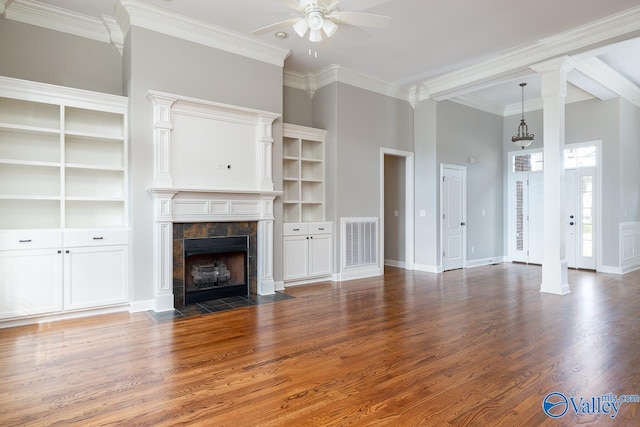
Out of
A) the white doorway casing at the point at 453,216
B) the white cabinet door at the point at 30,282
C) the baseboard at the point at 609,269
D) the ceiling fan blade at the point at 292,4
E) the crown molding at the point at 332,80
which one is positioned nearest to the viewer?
the ceiling fan blade at the point at 292,4

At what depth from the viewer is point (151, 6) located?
13.9ft

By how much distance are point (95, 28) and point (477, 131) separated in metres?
6.99

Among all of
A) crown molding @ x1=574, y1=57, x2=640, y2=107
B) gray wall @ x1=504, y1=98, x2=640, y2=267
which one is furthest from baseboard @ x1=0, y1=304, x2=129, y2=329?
gray wall @ x1=504, y1=98, x2=640, y2=267

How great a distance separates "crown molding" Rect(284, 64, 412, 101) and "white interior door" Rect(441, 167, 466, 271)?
80.1 inches

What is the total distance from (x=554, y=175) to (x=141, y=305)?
5.70 metres

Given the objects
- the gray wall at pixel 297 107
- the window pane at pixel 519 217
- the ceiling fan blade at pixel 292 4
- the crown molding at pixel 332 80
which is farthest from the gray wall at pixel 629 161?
the ceiling fan blade at pixel 292 4

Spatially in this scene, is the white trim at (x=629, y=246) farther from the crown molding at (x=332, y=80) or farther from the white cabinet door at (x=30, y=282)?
the white cabinet door at (x=30, y=282)

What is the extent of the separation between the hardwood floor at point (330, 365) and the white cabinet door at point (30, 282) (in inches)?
9.1

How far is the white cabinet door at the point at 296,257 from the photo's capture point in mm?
5711

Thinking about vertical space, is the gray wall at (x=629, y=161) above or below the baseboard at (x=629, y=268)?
above

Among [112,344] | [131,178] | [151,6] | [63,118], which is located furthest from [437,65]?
[112,344]

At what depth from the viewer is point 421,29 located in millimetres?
4844

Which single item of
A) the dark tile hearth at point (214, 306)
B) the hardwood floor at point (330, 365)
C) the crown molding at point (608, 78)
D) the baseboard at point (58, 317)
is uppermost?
the crown molding at point (608, 78)

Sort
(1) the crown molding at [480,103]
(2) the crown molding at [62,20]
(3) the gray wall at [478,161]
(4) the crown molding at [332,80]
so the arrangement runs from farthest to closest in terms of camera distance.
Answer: (1) the crown molding at [480,103] < (3) the gray wall at [478,161] < (4) the crown molding at [332,80] < (2) the crown molding at [62,20]
